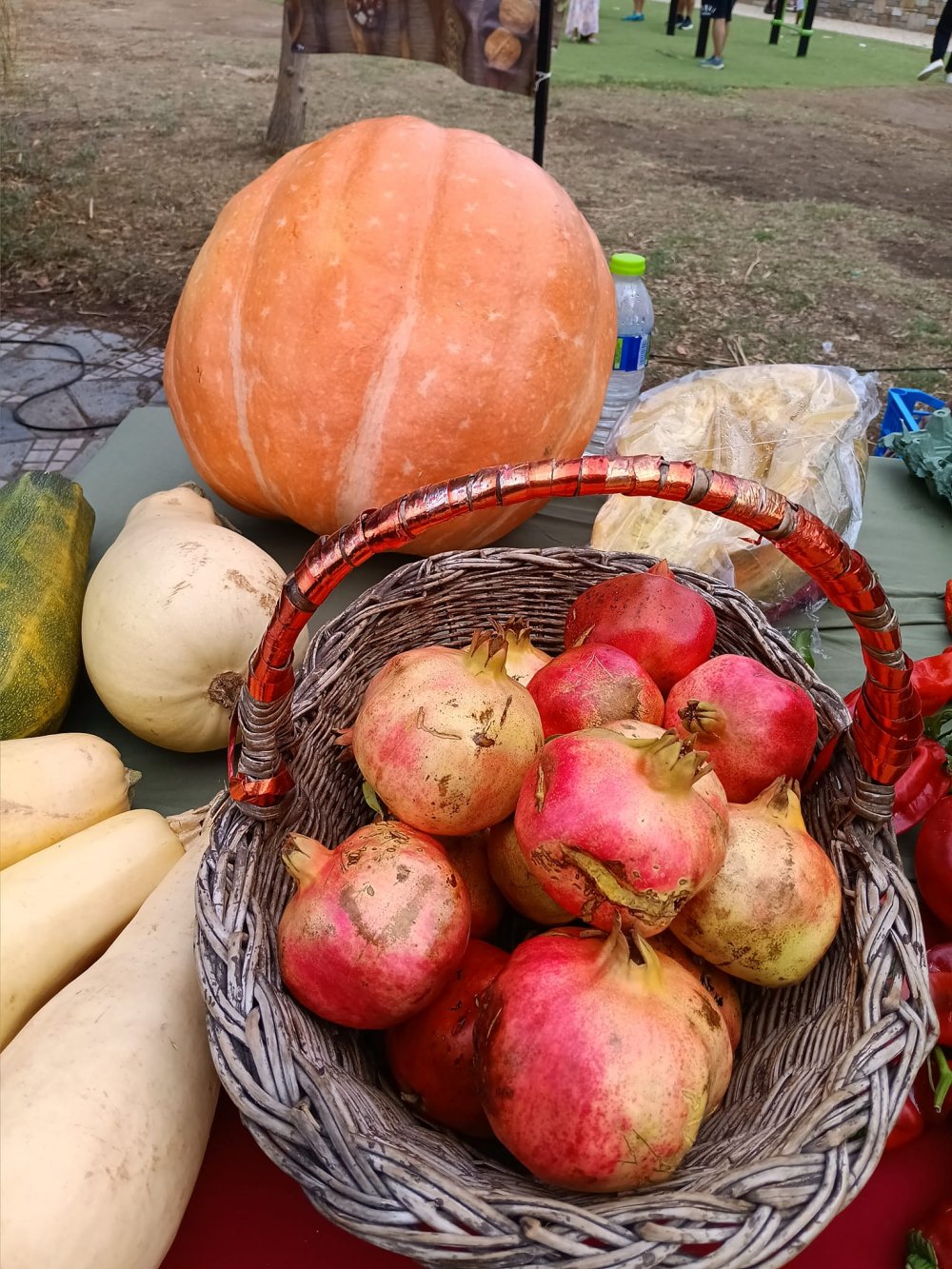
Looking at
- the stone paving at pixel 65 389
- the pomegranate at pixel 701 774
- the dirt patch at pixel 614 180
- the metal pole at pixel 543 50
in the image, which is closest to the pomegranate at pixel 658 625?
the pomegranate at pixel 701 774

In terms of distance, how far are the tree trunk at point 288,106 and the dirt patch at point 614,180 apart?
0.16m

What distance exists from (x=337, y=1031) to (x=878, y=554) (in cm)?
142

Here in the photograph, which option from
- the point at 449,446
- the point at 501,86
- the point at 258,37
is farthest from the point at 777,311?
the point at 258,37

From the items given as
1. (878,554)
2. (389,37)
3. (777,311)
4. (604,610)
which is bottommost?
(777,311)

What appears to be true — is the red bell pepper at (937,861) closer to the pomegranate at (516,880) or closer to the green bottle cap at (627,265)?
the pomegranate at (516,880)

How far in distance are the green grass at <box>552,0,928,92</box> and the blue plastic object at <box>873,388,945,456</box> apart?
8.33 metres

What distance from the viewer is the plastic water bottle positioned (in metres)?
2.05

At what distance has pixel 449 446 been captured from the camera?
4.70ft

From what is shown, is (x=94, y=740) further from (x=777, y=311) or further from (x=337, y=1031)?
(x=777, y=311)

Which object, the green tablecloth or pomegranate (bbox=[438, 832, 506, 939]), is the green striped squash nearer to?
the green tablecloth

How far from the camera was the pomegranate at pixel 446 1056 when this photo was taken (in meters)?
0.76

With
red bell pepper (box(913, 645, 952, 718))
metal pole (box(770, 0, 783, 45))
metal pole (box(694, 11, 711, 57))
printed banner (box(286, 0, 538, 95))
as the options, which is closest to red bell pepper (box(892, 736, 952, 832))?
red bell pepper (box(913, 645, 952, 718))

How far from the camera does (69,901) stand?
902mm

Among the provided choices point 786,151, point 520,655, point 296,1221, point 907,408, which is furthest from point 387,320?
point 786,151
